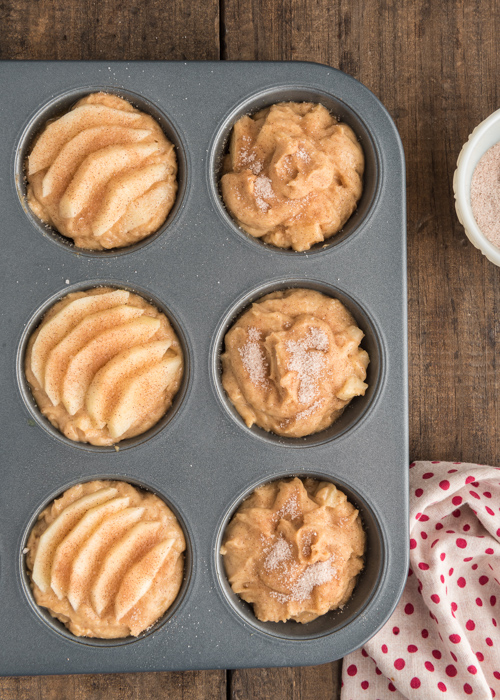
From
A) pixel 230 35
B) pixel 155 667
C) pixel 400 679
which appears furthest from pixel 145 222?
pixel 400 679

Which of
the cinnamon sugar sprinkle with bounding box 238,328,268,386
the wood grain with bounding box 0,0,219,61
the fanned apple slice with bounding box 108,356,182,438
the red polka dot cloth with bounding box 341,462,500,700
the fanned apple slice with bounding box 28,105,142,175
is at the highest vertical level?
the wood grain with bounding box 0,0,219,61

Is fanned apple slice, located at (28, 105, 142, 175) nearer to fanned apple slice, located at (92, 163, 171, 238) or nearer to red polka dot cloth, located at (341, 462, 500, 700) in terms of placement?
fanned apple slice, located at (92, 163, 171, 238)

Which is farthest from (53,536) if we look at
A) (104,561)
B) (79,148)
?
(79,148)

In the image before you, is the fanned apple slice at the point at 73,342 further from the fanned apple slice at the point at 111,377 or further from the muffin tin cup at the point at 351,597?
the muffin tin cup at the point at 351,597

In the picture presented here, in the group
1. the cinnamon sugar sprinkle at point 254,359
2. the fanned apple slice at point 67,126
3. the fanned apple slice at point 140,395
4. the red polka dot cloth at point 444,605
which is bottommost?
the red polka dot cloth at point 444,605

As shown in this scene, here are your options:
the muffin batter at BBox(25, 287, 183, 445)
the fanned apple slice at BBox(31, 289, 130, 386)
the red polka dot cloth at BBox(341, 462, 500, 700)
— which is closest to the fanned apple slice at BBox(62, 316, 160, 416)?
the muffin batter at BBox(25, 287, 183, 445)

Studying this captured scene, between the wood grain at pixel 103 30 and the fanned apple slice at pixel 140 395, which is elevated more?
the wood grain at pixel 103 30

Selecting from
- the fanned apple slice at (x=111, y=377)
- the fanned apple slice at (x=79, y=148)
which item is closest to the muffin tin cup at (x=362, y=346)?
the fanned apple slice at (x=111, y=377)
